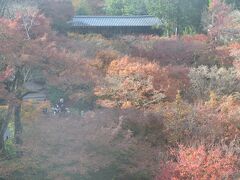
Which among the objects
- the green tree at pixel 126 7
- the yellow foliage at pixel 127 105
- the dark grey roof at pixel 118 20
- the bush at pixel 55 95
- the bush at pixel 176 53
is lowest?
the bush at pixel 55 95

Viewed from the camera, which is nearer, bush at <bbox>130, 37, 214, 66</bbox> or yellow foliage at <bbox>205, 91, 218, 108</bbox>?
yellow foliage at <bbox>205, 91, 218, 108</bbox>

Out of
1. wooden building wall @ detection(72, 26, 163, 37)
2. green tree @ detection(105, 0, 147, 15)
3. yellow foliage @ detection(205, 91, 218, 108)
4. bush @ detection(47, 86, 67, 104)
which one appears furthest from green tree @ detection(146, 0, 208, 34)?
yellow foliage @ detection(205, 91, 218, 108)

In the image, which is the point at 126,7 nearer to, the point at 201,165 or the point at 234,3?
the point at 234,3

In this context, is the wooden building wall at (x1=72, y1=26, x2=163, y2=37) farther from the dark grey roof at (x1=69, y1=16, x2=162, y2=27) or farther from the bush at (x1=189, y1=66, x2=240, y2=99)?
the bush at (x1=189, y1=66, x2=240, y2=99)

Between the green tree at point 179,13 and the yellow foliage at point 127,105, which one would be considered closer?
the yellow foliage at point 127,105

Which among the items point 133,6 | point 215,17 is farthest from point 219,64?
point 133,6

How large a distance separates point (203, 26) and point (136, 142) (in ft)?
69.5

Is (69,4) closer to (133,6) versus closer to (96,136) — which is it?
(133,6)

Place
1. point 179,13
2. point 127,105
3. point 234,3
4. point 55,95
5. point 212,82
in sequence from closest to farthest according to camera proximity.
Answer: point 127,105 → point 212,82 → point 55,95 → point 179,13 → point 234,3

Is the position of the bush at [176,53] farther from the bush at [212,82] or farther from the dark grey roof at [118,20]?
the dark grey roof at [118,20]

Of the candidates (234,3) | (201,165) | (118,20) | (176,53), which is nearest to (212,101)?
(201,165)

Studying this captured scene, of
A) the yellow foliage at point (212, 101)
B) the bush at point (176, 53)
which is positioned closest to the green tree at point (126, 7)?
the bush at point (176, 53)

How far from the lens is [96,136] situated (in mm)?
12266

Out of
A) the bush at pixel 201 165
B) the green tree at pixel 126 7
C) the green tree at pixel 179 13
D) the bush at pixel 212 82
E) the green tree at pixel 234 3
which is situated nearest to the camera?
the bush at pixel 201 165
